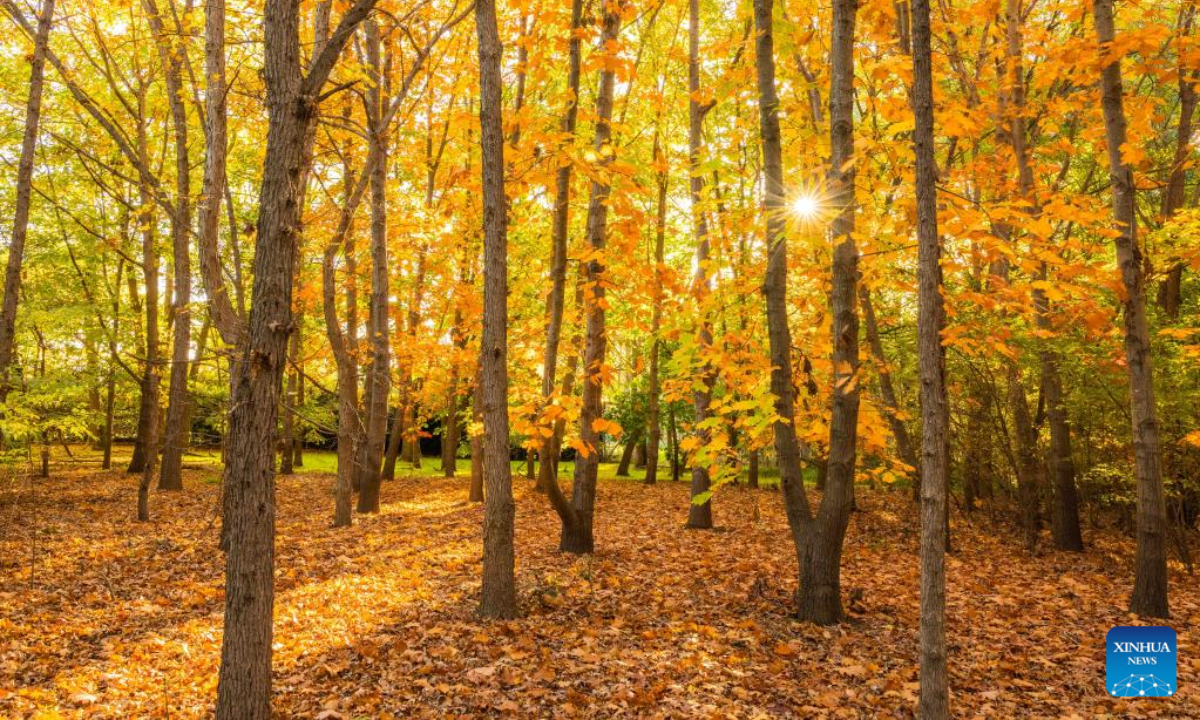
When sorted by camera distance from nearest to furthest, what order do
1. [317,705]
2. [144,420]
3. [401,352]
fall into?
[317,705]
[401,352]
[144,420]

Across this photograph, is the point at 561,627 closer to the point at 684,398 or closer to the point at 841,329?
the point at 841,329

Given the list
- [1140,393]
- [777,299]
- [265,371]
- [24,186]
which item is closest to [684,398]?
[777,299]

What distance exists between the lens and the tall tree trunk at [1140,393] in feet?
22.0

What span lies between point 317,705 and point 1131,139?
9852 millimetres

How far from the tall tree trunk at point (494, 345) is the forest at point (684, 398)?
38 mm

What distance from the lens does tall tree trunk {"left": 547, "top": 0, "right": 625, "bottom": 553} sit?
7.82 meters

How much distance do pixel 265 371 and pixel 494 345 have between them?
104 inches

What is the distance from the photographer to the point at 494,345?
6.32 m

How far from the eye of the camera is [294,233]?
156 inches

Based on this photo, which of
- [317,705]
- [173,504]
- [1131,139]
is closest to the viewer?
[317,705]

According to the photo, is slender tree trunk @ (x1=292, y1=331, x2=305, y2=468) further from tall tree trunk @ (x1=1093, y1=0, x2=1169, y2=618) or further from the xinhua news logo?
tall tree trunk @ (x1=1093, y1=0, x2=1169, y2=618)

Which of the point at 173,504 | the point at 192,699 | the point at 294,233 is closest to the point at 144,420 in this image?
the point at 173,504

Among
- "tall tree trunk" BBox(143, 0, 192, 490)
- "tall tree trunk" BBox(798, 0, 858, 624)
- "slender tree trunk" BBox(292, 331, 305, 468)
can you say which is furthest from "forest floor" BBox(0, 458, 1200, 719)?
"slender tree trunk" BBox(292, 331, 305, 468)

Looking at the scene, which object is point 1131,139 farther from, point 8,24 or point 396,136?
point 8,24
